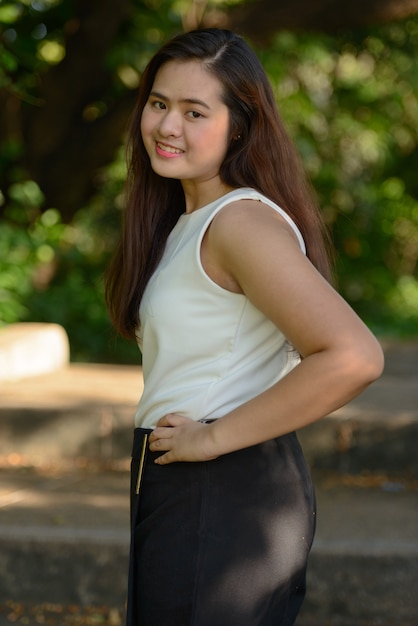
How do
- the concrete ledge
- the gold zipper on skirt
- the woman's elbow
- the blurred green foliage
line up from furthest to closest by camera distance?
the blurred green foliage, the concrete ledge, the gold zipper on skirt, the woman's elbow

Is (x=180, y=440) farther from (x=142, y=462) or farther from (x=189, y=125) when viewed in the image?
(x=189, y=125)

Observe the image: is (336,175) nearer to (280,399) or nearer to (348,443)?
(348,443)

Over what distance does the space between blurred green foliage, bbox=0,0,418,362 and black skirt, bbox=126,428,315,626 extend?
3.88m

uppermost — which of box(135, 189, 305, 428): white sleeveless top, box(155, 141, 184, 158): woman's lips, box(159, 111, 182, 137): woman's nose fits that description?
box(159, 111, 182, 137): woman's nose

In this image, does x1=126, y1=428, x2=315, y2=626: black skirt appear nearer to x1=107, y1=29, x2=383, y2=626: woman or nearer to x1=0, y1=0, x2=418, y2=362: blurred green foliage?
x1=107, y1=29, x2=383, y2=626: woman

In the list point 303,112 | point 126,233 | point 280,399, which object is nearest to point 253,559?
point 280,399

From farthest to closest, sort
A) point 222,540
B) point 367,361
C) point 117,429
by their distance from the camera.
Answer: point 117,429
point 222,540
point 367,361

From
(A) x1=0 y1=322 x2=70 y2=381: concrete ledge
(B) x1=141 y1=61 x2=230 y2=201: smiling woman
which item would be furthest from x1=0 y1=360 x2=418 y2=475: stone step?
(B) x1=141 y1=61 x2=230 y2=201: smiling woman

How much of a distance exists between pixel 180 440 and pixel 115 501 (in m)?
2.67

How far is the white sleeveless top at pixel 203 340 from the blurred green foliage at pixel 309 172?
146 inches

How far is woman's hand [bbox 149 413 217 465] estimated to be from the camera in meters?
1.81

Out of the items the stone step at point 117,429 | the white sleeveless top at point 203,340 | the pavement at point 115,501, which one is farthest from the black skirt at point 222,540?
the stone step at point 117,429

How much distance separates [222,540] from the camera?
1802 millimetres

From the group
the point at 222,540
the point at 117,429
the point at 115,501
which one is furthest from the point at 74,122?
the point at 222,540
